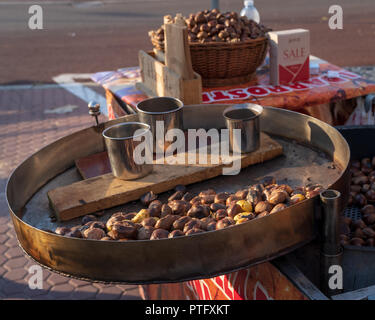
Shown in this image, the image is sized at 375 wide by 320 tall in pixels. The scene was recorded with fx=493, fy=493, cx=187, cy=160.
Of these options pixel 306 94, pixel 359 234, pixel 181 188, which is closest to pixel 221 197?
pixel 181 188

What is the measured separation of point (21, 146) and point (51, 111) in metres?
1.04

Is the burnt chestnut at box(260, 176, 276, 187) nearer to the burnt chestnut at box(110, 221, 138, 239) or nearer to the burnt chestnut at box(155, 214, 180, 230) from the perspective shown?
the burnt chestnut at box(155, 214, 180, 230)

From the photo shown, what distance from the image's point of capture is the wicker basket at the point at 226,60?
8.47ft

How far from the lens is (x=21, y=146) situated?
466 centimetres

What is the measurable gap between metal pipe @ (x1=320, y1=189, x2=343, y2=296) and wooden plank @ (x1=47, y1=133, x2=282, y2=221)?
0.49 metres

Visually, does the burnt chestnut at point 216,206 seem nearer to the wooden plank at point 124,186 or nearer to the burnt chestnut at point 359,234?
the wooden plank at point 124,186

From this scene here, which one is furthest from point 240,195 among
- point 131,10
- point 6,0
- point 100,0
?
point 6,0

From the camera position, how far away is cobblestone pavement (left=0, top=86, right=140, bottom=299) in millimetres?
2830

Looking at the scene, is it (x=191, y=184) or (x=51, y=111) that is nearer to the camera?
(x=191, y=184)

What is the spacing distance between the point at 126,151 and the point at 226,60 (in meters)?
1.22

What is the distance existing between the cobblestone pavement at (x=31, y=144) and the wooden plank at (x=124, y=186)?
1330 millimetres

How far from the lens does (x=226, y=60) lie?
2633mm

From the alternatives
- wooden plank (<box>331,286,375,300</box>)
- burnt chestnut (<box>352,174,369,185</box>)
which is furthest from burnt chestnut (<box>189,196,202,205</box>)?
burnt chestnut (<box>352,174,369,185</box>)

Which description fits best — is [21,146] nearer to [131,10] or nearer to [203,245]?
[203,245]
